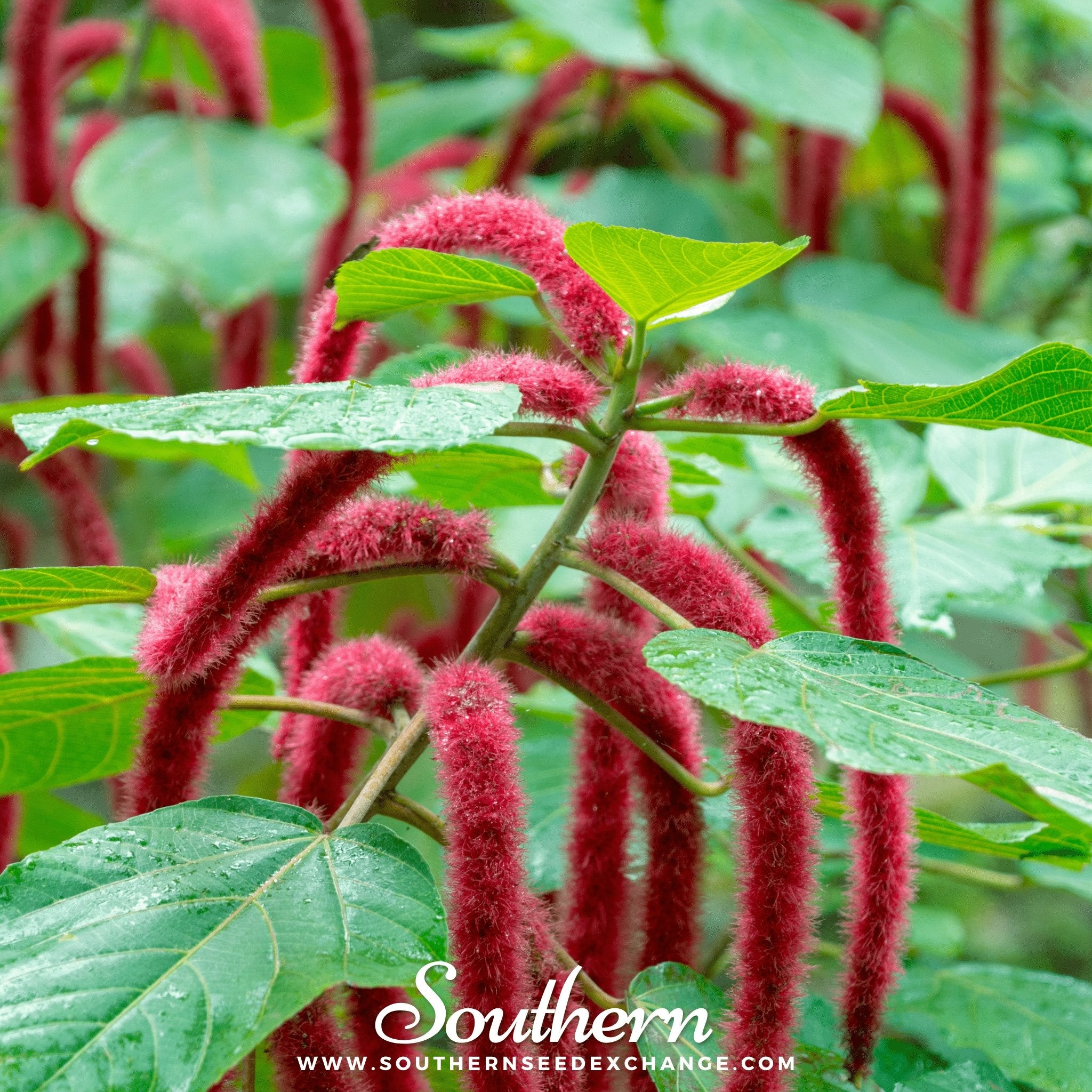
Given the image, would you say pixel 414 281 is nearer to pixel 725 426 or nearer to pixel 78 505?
pixel 725 426

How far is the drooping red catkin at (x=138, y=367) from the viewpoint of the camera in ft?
4.28

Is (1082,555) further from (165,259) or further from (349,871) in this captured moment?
(165,259)

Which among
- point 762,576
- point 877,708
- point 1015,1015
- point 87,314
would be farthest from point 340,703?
point 87,314

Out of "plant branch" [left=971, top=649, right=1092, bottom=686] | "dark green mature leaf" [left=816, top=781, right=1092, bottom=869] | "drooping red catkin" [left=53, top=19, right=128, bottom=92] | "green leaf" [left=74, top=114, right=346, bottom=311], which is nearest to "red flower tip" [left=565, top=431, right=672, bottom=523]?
"dark green mature leaf" [left=816, top=781, right=1092, bottom=869]

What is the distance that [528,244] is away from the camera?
45 centimetres

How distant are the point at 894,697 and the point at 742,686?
0.24 ft

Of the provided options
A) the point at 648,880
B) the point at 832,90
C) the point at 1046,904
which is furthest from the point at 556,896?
the point at 1046,904

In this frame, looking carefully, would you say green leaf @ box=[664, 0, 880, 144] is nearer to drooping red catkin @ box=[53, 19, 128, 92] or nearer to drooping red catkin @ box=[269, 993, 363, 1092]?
drooping red catkin @ box=[53, 19, 128, 92]

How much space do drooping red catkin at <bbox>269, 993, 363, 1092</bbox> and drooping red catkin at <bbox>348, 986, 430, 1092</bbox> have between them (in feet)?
0.10

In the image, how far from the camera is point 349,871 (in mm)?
415

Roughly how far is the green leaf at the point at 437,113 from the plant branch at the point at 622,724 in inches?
45.8

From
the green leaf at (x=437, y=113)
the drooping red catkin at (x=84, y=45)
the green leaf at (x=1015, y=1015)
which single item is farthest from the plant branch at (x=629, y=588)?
the green leaf at (x=437, y=113)

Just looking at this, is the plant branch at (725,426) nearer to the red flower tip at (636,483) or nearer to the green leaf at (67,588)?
the red flower tip at (636,483)

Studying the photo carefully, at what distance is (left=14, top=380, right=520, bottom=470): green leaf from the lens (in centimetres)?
34
